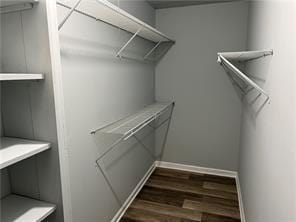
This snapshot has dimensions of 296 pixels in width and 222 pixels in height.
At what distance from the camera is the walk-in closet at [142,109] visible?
888 millimetres

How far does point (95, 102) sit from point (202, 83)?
1670 mm

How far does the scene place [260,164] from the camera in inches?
52.5

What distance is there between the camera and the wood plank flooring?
82.1 inches

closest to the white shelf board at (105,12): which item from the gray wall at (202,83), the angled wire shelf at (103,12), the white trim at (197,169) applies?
the angled wire shelf at (103,12)

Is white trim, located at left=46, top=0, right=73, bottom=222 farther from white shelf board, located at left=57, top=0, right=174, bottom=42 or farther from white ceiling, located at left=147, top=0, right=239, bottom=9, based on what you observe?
white ceiling, located at left=147, top=0, right=239, bottom=9

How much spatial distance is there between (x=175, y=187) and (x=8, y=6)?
240cm

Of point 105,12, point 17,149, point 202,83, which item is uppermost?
point 105,12

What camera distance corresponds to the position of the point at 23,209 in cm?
93

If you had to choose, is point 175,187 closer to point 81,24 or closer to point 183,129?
point 183,129

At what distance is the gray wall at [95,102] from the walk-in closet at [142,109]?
1cm

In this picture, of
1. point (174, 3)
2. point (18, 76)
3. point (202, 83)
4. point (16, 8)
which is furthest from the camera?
point (202, 83)

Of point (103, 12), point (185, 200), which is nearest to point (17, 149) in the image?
point (103, 12)

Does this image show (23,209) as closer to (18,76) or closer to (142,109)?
(18,76)

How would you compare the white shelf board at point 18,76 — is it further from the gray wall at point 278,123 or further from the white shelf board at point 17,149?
the gray wall at point 278,123
